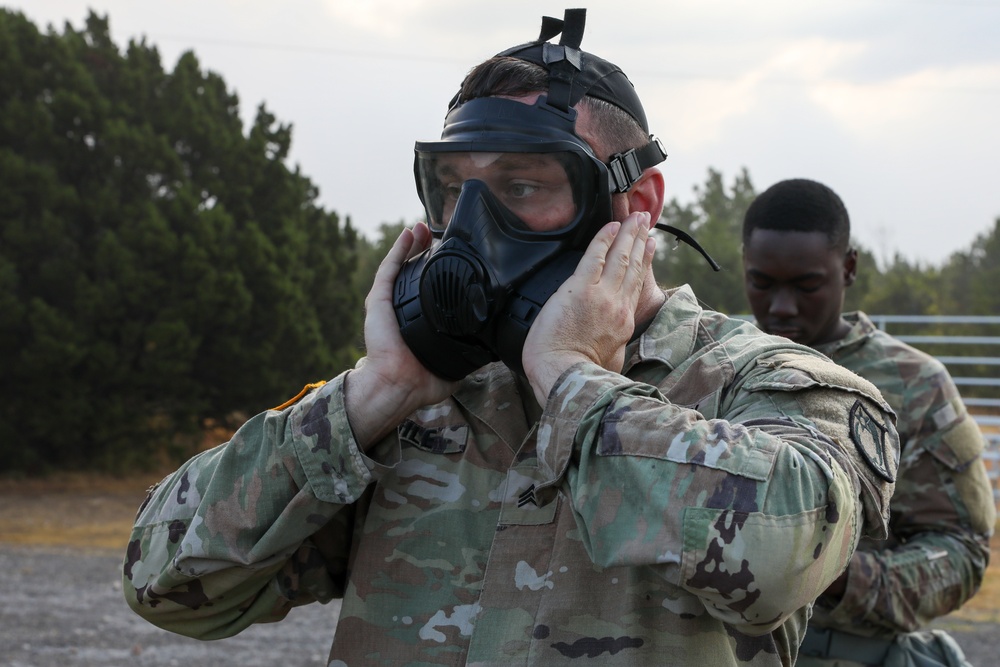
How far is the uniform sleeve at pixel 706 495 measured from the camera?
1.78m

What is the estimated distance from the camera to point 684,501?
1.82 metres

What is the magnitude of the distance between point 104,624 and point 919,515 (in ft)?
21.2

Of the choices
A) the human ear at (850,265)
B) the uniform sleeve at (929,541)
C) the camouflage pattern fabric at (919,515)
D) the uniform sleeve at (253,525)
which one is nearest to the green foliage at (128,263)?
the human ear at (850,265)

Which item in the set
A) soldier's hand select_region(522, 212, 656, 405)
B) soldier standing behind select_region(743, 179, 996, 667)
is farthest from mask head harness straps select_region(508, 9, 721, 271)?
soldier standing behind select_region(743, 179, 996, 667)

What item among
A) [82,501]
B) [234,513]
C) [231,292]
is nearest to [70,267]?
[231,292]

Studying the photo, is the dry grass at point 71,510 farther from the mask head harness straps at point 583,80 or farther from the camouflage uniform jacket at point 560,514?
the mask head harness straps at point 583,80

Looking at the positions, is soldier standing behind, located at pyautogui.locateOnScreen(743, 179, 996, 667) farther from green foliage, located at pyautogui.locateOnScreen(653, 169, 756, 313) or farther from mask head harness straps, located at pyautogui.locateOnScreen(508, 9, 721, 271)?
green foliage, located at pyautogui.locateOnScreen(653, 169, 756, 313)

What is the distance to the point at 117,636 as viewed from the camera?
7.91 m

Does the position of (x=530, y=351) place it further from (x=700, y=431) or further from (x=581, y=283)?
(x=700, y=431)

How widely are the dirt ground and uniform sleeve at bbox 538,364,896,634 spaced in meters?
Result: 5.88

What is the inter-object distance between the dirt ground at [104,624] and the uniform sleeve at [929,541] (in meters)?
4.19

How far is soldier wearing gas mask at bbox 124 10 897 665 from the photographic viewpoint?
184 cm

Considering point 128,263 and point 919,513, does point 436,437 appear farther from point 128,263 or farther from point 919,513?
point 128,263

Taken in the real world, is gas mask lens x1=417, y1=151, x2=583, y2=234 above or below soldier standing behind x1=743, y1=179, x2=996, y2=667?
above
